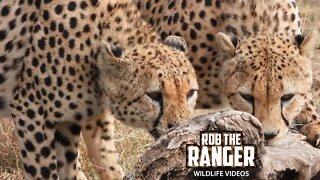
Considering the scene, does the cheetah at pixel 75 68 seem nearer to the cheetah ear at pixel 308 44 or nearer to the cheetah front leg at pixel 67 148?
the cheetah front leg at pixel 67 148

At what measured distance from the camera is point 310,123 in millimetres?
5762

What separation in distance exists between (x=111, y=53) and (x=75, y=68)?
0.28m

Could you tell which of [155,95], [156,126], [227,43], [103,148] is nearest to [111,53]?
[155,95]

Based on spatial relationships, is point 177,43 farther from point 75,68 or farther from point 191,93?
point 75,68

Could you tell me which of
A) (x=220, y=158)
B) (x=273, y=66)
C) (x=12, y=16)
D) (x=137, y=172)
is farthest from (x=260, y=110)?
(x=12, y=16)

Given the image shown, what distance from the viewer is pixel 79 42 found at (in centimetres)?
A: 544

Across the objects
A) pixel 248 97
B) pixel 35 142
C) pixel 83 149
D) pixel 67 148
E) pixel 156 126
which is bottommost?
pixel 83 149

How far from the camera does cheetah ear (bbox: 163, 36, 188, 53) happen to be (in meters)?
5.31

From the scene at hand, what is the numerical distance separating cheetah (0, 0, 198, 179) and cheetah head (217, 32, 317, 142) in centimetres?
28

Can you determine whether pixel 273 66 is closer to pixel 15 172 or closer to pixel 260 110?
pixel 260 110

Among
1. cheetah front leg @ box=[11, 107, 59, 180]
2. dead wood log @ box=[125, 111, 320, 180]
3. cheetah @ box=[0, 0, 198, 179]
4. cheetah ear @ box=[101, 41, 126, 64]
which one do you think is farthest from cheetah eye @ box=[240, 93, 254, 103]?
cheetah front leg @ box=[11, 107, 59, 180]

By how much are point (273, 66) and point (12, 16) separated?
167 cm

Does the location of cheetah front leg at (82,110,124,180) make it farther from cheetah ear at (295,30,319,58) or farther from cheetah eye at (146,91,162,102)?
cheetah ear at (295,30,319,58)

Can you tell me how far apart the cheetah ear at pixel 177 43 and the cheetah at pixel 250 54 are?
224mm
